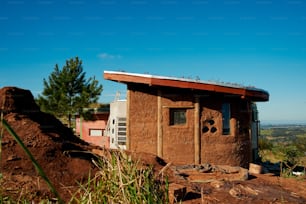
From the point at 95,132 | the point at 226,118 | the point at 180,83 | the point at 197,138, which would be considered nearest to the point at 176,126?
the point at 197,138

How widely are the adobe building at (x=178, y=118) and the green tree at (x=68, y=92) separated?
31.0 feet

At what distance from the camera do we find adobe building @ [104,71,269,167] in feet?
39.1

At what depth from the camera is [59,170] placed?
6.90m

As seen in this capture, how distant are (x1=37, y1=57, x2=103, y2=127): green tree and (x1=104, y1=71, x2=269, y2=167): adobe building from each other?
9.44 metres

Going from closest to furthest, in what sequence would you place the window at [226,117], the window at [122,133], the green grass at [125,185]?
1. the green grass at [125,185]
2. the window at [226,117]
3. the window at [122,133]

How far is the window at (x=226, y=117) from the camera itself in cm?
1251

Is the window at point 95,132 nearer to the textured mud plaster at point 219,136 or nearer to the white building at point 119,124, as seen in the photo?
the white building at point 119,124

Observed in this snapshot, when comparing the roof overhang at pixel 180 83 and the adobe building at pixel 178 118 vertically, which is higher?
the roof overhang at pixel 180 83

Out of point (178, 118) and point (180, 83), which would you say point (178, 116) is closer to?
point (178, 118)

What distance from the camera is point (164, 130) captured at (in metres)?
11.9

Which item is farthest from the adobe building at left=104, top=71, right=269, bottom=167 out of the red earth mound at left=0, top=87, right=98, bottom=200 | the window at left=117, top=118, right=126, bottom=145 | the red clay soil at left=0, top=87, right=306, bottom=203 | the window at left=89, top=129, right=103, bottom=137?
the window at left=89, top=129, right=103, bottom=137

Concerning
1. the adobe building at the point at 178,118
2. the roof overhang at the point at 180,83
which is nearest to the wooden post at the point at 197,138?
the adobe building at the point at 178,118

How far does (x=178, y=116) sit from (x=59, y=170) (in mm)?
6270

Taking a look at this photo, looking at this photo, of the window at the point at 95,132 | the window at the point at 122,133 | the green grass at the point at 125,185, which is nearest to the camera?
the green grass at the point at 125,185
